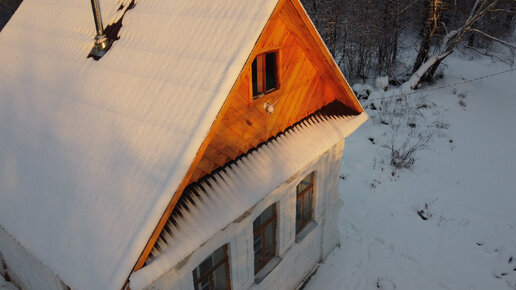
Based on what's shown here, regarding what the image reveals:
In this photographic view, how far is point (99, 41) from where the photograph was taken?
5.46m

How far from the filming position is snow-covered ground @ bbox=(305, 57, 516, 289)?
8094mm

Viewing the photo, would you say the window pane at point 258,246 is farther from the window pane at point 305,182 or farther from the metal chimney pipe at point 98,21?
the metal chimney pipe at point 98,21

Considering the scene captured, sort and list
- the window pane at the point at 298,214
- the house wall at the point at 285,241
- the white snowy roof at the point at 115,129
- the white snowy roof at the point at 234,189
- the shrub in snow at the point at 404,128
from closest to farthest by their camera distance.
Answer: the white snowy roof at the point at 115,129 → the white snowy roof at the point at 234,189 → the house wall at the point at 285,241 → the window pane at the point at 298,214 → the shrub in snow at the point at 404,128

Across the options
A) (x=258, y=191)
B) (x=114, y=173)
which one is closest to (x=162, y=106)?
(x=114, y=173)

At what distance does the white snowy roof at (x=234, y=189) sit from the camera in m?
3.83

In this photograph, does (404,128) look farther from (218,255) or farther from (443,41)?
(218,255)

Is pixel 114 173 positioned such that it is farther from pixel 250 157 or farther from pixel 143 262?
pixel 250 157

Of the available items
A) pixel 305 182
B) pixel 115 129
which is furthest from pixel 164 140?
pixel 305 182

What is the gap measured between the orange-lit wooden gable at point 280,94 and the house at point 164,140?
0.08 ft

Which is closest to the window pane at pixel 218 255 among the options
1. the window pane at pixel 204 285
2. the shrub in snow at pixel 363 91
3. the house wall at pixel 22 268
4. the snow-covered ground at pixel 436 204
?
the window pane at pixel 204 285

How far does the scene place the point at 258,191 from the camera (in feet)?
15.6

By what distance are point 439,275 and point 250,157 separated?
18.6 feet

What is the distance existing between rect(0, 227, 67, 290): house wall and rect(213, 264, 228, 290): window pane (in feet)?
6.69

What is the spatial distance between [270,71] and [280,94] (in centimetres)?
36
